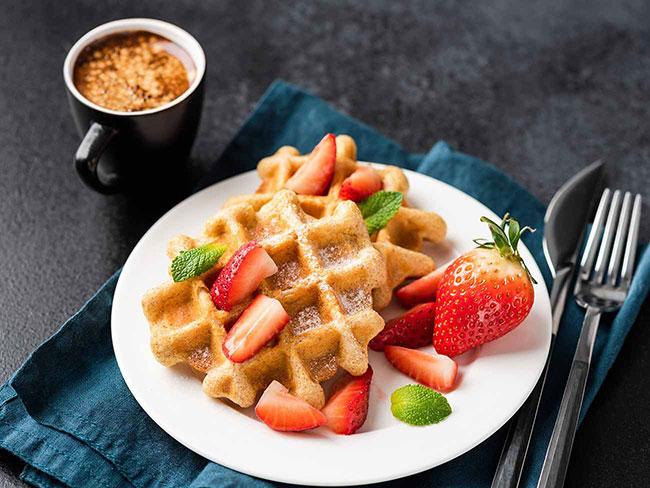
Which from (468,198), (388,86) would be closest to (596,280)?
(468,198)

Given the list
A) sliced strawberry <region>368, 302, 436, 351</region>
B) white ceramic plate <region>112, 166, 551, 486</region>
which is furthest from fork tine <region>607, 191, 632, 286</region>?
sliced strawberry <region>368, 302, 436, 351</region>

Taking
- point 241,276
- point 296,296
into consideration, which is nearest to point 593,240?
point 296,296

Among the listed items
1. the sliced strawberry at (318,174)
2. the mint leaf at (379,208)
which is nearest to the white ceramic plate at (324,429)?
the mint leaf at (379,208)

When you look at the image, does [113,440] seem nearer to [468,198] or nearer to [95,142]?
[95,142]

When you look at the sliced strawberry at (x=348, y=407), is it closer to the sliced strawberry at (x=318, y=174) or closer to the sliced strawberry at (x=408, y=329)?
the sliced strawberry at (x=408, y=329)

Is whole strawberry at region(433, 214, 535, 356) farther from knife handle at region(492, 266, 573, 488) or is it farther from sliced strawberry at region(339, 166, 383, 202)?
sliced strawberry at region(339, 166, 383, 202)
